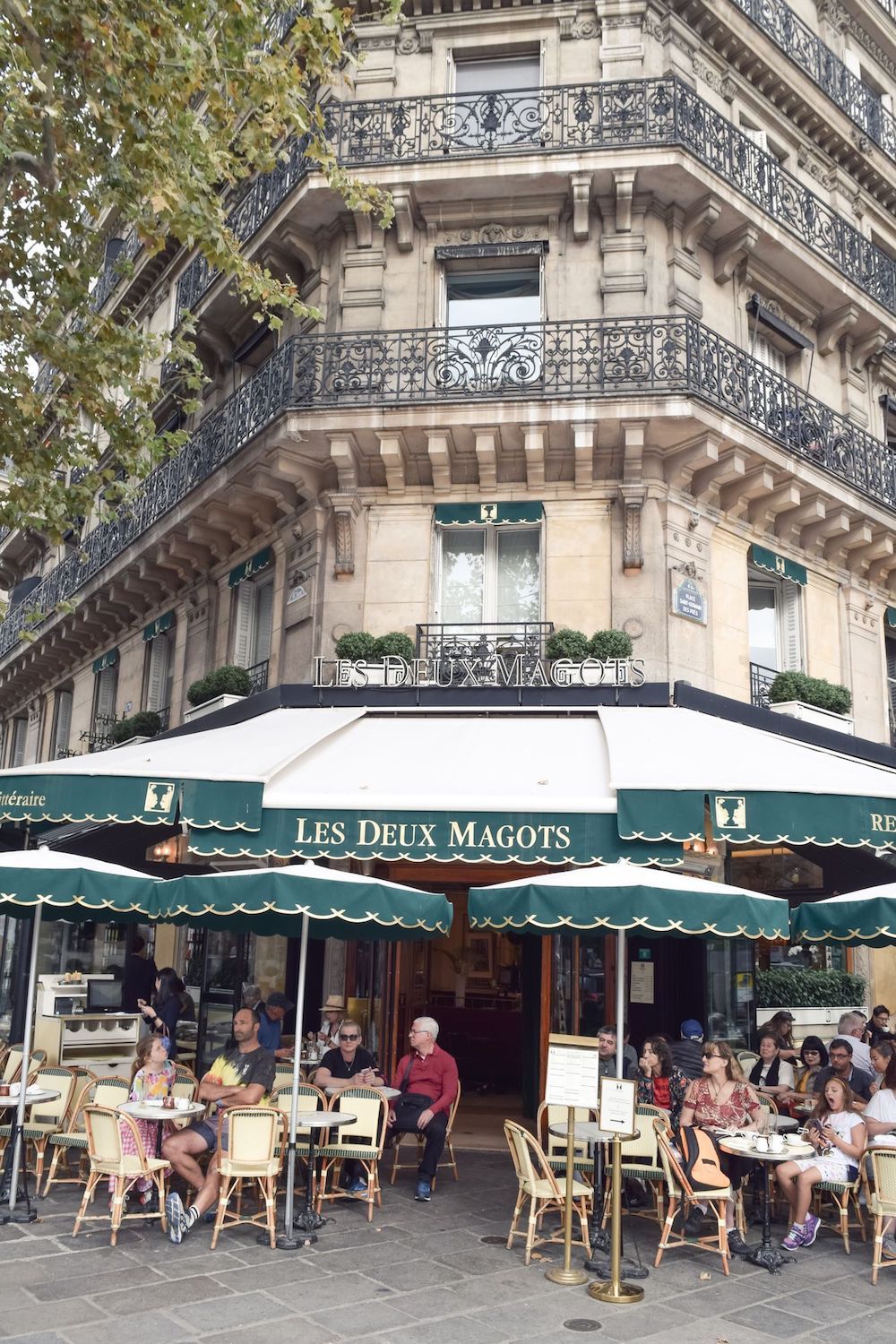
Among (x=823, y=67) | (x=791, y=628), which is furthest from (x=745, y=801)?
(x=823, y=67)

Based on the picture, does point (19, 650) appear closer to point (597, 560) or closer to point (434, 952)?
point (434, 952)

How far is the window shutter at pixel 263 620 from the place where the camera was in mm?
14070

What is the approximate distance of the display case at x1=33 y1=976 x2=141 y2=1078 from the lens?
38.5 ft

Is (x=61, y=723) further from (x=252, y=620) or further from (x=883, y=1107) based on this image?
(x=883, y=1107)

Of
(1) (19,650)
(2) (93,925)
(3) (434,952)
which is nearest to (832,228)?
(3) (434,952)

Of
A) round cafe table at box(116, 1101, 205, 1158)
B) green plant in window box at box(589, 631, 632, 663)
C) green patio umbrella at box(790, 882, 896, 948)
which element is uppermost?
green plant in window box at box(589, 631, 632, 663)

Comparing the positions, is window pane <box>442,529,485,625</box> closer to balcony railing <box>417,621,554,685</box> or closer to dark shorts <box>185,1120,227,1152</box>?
balcony railing <box>417,621,554,685</box>

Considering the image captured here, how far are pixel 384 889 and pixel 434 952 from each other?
9.21 metres

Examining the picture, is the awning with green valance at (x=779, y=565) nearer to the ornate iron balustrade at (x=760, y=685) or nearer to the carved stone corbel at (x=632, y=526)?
the ornate iron balustrade at (x=760, y=685)

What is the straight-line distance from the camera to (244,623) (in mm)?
14430

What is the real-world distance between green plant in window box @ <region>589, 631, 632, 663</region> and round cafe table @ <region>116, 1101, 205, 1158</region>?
19.1 feet

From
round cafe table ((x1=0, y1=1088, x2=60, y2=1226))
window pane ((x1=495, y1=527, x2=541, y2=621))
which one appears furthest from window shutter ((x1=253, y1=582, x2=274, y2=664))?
round cafe table ((x1=0, y1=1088, x2=60, y2=1226))

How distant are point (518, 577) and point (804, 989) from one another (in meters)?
5.78

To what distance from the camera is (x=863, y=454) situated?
14.1 m
